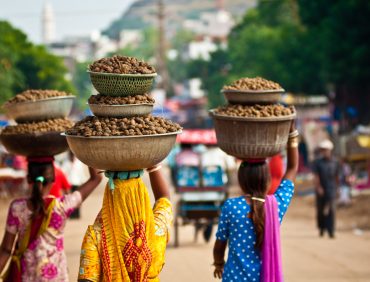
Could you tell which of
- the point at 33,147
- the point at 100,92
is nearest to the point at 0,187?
the point at 33,147

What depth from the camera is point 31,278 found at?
6.52 m

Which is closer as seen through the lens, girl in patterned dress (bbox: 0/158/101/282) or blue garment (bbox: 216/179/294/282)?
blue garment (bbox: 216/179/294/282)

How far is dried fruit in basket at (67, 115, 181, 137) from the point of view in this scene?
193 inches

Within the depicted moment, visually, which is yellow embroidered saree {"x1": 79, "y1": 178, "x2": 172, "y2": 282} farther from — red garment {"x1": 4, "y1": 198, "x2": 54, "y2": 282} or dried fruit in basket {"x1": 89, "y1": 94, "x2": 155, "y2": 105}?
red garment {"x1": 4, "y1": 198, "x2": 54, "y2": 282}

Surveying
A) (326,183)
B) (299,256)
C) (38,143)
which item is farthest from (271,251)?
(326,183)

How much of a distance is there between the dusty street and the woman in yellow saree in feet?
21.0

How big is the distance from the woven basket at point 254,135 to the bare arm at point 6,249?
1.59 meters

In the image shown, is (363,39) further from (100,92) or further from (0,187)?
(100,92)

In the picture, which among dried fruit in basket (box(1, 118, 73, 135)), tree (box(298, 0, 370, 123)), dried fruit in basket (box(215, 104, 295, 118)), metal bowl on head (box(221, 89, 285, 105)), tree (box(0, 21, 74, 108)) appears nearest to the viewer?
dried fruit in basket (box(215, 104, 295, 118))

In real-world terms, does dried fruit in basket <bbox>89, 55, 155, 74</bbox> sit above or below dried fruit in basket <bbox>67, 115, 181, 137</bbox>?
above

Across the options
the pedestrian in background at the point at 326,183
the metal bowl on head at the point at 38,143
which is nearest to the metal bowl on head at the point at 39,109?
the metal bowl on head at the point at 38,143

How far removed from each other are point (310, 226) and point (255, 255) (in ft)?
46.2

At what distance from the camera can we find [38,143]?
6742mm

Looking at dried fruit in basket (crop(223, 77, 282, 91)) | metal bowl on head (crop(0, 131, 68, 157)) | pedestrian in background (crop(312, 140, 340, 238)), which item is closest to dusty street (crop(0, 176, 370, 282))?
pedestrian in background (crop(312, 140, 340, 238))
